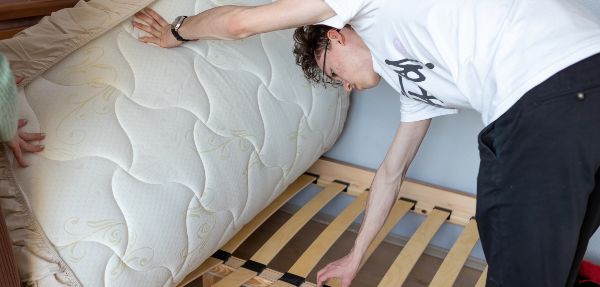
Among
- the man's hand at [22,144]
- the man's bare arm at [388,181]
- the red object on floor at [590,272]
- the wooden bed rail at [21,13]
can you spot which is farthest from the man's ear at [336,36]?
the red object on floor at [590,272]

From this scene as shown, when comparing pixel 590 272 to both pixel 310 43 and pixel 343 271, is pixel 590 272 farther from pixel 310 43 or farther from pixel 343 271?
pixel 310 43

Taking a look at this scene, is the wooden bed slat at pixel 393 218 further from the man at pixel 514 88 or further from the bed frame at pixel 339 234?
the man at pixel 514 88

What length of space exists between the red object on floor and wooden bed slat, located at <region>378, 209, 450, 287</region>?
13.8 inches

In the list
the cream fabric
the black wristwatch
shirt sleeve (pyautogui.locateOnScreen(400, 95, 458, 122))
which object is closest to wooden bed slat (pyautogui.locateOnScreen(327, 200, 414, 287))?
shirt sleeve (pyautogui.locateOnScreen(400, 95, 458, 122))

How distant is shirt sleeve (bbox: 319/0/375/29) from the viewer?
2.77 ft

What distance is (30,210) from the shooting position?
86cm

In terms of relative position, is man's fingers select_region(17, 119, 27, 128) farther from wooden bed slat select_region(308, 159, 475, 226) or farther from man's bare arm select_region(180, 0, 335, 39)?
wooden bed slat select_region(308, 159, 475, 226)

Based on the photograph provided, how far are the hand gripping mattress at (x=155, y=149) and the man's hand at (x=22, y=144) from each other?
0.04ft

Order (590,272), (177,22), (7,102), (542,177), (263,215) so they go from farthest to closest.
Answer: (263,215) → (590,272) → (177,22) → (542,177) → (7,102)

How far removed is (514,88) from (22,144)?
0.72 m

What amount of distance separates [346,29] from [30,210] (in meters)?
0.59

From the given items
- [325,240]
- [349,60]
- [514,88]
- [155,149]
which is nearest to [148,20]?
[155,149]

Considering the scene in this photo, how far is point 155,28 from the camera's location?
4.01 feet

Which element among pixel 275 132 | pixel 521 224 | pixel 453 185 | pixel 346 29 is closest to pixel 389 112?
pixel 453 185
